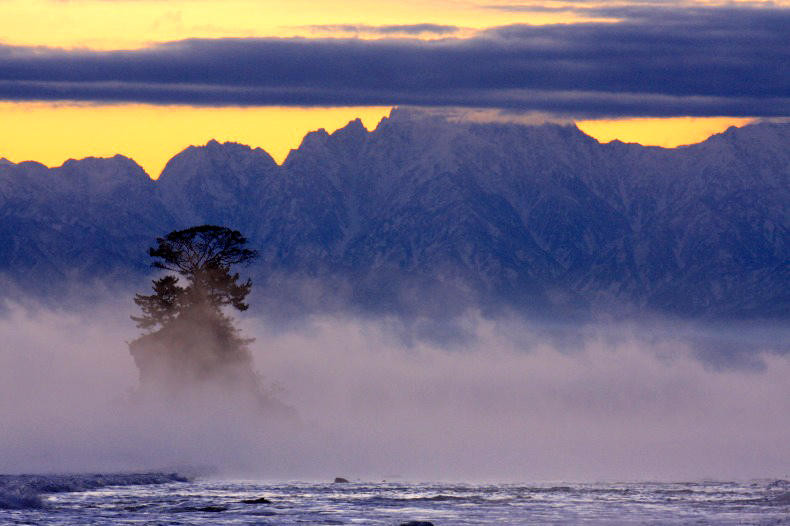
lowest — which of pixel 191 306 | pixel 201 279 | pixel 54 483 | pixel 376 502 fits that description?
pixel 376 502

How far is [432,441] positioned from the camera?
455ft

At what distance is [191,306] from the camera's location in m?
126

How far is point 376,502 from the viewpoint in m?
73.2

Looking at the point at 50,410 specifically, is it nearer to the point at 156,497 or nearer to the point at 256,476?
the point at 256,476

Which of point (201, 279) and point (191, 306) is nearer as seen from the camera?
point (191, 306)

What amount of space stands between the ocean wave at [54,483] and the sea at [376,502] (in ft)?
0.23

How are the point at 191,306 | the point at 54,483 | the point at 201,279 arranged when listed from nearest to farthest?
the point at 54,483 < the point at 191,306 < the point at 201,279

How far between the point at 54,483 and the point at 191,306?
50.3 m

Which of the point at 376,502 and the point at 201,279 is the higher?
the point at 201,279

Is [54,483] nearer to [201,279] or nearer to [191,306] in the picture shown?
[191,306]

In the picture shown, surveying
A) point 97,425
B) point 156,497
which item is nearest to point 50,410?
point 97,425

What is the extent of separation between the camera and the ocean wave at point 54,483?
6569 cm

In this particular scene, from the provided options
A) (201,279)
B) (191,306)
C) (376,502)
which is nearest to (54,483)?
(376,502)

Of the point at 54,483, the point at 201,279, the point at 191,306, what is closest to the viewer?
the point at 54,483
